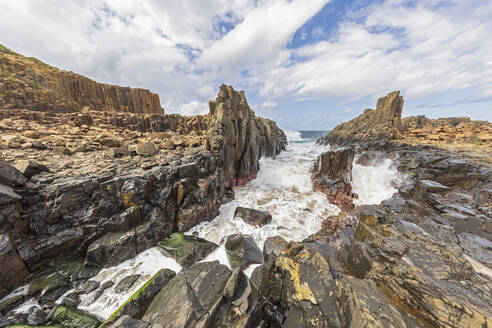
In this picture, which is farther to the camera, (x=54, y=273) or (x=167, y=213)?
(x=167, y=213)

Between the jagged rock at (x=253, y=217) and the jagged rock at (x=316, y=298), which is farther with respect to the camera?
the jagged rock at (x=253, y=217)

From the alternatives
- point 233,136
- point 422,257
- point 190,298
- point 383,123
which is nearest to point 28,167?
point 190,298

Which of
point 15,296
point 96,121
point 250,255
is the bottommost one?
point 250,255

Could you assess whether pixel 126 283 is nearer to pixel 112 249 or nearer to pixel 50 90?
pixel 112 249

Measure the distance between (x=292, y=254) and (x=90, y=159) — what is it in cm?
1161

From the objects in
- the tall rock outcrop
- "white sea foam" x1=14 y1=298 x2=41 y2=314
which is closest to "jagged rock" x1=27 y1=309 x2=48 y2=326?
"white sea foam" x1=14 y1=298 x2=41 y2=314

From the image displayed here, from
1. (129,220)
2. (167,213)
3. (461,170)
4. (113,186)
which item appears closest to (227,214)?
(167,213)

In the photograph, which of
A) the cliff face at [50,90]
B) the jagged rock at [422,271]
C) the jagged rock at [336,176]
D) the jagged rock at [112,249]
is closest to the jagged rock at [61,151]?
the jagged rock at [112,249]

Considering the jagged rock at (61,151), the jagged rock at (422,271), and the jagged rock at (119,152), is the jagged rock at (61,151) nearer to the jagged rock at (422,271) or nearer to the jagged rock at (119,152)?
the jagged rock at (119,152)

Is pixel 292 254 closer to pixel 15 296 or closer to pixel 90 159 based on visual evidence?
pixel 15 296

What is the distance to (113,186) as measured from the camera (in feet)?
22.8

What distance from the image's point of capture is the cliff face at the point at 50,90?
1432 cm

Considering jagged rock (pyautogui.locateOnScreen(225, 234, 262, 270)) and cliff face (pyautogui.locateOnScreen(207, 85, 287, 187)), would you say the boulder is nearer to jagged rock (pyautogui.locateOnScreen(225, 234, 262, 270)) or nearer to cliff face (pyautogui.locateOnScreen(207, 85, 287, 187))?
cliff face (pyautogui.locateOnScreen(207, 85, 287, 187))

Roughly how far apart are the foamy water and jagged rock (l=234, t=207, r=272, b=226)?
0.29 metres
